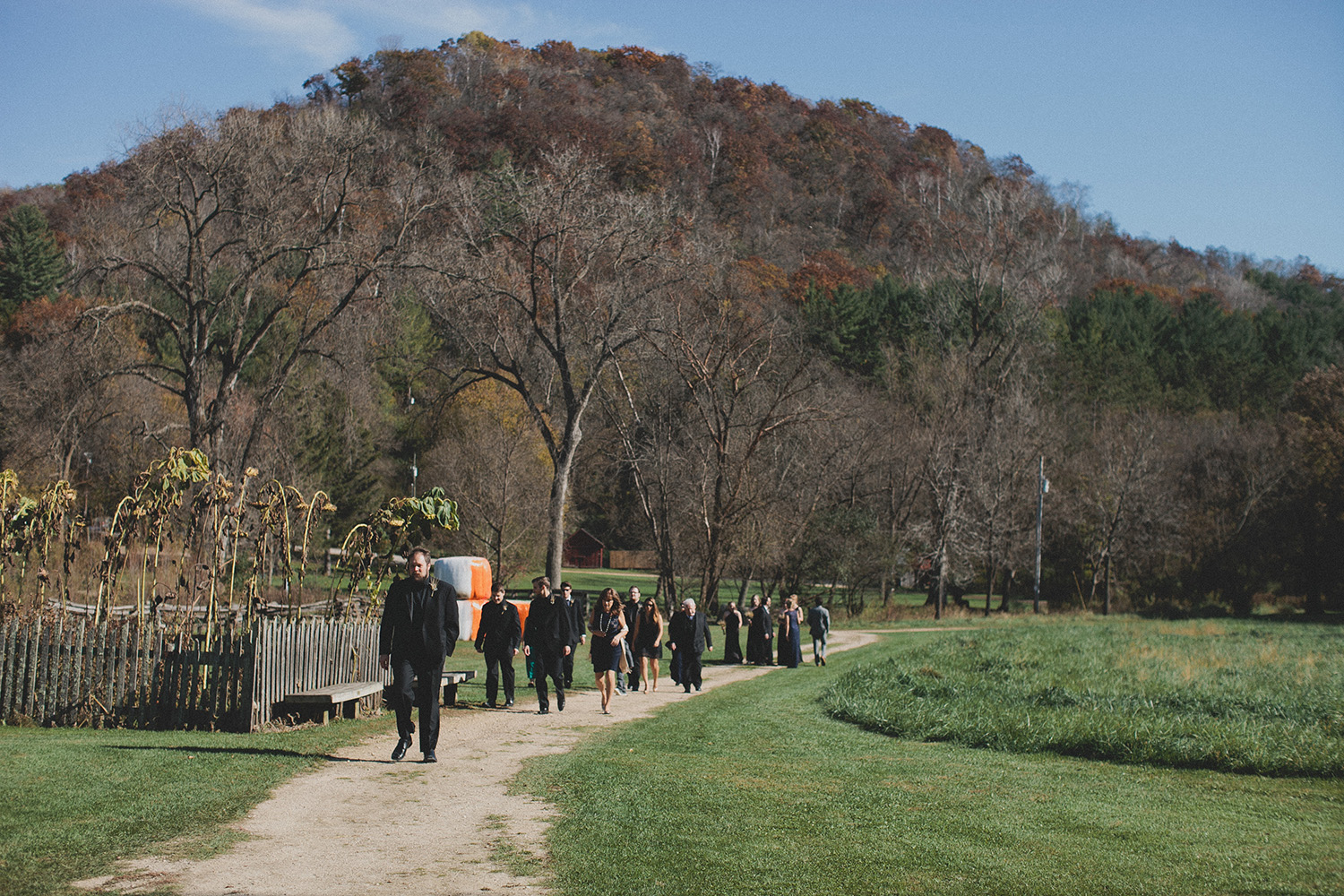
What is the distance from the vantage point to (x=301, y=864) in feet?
21.6

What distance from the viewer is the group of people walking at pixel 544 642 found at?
994 centimetres

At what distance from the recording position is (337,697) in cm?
1253

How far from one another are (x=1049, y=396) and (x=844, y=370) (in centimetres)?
1352

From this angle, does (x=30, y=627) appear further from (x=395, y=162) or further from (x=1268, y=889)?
(x=395, y=162)

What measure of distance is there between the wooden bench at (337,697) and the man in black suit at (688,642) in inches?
233

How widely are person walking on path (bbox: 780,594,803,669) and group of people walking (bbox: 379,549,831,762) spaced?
0.08 feet

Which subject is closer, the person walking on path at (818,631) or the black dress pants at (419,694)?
the black dress pants at (419,694)

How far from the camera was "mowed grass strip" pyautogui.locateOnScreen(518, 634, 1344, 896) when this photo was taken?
6.54 metres

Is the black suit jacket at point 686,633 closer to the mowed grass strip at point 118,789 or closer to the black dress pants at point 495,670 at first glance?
the black dress pants at point 495,670

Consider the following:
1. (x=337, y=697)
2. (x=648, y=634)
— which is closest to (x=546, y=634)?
(x=337, y=697)

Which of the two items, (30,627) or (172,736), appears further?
(30,627)

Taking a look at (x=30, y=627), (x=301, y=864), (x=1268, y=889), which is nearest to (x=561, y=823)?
(x=301, y=864)

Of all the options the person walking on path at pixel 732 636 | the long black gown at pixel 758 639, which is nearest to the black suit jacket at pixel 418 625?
the long black gown at pixel 758 639

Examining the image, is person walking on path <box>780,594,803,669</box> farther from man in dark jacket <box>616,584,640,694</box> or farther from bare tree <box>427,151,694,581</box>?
bare tree <box>427,151,694,581</box>
